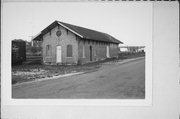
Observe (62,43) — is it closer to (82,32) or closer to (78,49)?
(78,49)

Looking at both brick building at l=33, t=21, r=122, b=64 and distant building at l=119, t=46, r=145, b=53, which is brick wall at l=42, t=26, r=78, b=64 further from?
distant building at l=119, t=46, r=145, b=53

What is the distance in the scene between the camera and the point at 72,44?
430 cm

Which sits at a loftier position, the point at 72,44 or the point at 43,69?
the point at 72,44

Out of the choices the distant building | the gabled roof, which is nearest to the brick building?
the gabled roof

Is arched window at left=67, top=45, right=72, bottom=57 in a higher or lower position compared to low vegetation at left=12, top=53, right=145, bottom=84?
higher

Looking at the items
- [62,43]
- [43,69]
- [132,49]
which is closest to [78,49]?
[62,43]

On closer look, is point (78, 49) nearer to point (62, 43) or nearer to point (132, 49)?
point (62, 43)

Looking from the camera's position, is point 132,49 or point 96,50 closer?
point 132,49

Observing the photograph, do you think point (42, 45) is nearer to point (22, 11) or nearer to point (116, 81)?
point (22, 11)

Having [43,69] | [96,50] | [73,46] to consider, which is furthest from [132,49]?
[43,69]

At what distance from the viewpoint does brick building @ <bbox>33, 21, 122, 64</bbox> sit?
4.27 meters

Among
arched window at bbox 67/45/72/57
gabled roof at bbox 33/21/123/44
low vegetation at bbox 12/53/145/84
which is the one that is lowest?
low vegetation at bbox 12/53/145/84

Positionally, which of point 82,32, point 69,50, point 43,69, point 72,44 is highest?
point 82,32

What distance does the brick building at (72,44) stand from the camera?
14.0 ft
